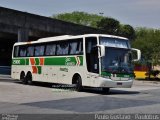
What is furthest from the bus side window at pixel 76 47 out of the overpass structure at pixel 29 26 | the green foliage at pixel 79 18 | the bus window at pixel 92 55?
the green foliage at pixel 79 18

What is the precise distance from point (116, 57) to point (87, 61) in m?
1.62

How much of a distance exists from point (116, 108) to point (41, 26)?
32.3 metres

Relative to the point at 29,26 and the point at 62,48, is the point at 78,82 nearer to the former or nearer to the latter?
the point at 62,48

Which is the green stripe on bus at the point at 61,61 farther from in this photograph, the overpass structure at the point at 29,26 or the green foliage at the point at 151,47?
the green foliage at the point at 151,47

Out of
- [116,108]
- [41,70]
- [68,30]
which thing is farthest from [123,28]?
[116,108]

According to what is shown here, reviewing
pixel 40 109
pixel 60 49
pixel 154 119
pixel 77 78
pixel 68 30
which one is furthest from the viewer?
pixel 68 30

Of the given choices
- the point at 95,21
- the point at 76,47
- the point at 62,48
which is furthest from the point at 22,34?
the point at 95,21

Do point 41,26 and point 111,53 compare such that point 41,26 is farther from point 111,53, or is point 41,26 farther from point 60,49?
point 111,53

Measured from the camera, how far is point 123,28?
129 m

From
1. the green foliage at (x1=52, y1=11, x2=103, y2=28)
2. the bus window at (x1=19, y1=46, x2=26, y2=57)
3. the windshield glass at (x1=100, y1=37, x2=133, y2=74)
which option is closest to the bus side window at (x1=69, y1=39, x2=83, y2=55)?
the windshield glass at (x1=100, y1=37, x2=133, y2=74)

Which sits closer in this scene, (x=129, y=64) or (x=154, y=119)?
(x=154, y=119)

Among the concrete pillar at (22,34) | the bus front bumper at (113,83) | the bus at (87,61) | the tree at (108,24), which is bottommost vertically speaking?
the bus front bumper at (113,83)

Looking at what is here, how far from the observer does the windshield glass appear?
74.2 feet

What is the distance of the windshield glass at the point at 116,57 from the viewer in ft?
74.2
